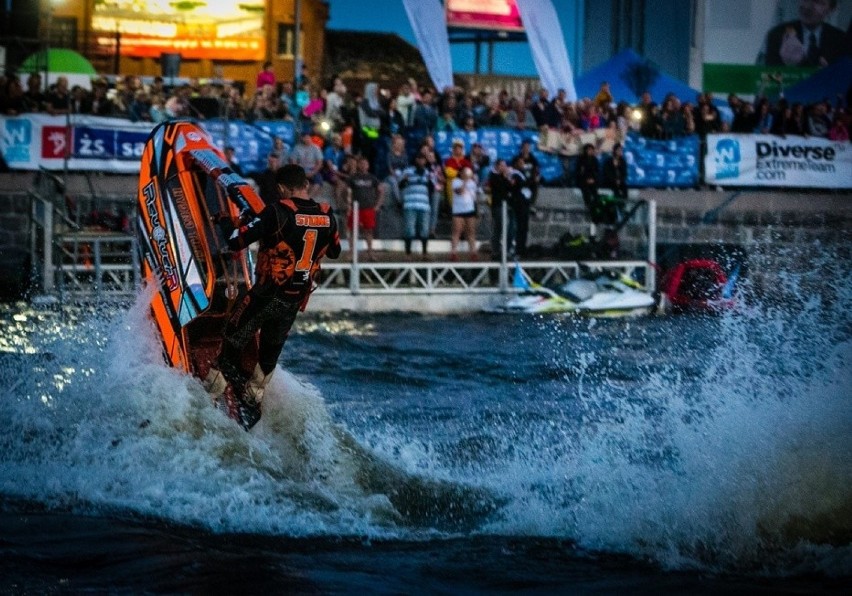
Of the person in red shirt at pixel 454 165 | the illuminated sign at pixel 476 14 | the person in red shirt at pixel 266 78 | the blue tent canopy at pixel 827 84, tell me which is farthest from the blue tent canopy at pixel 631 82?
the person in red shirt at pixel 266 78

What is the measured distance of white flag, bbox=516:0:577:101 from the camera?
25.0m

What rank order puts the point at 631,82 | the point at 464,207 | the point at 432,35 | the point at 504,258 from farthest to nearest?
the point at 631,82 → the point at 432,35 → the point at 464,207 → the point at 504,258

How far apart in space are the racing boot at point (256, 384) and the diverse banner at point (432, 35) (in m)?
15.6

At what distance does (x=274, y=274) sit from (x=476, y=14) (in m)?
24.3

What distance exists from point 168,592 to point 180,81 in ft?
67.7

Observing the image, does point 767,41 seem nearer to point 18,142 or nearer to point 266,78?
point 266,78

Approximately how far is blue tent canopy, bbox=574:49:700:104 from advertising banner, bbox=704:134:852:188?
166 inches

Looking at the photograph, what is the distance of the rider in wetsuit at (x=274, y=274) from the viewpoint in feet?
26.8

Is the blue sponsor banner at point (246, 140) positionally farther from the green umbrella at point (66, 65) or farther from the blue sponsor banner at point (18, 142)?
the green umbrella at point (66, 65)

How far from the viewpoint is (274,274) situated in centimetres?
827

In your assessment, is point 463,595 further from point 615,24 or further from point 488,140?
point 615,24

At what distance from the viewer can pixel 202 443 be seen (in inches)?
324

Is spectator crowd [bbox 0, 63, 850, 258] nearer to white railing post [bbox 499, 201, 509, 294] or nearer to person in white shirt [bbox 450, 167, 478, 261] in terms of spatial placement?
person in white shirt [bbox 450, 167, 478, 261]

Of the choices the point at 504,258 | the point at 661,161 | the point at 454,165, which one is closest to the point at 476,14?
the point at 661,161
